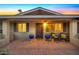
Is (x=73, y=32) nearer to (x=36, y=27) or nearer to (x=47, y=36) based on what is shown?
(x=47, y=36)

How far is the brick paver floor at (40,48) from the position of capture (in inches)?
222

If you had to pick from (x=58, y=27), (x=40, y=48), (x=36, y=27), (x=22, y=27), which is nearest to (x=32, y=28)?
(x=36, y=27)

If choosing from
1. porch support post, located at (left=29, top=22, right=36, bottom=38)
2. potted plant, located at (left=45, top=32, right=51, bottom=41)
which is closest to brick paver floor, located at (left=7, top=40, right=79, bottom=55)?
potted plant, located at (left=45, top=32, right=51, bottom=41)

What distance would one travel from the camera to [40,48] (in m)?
5.67

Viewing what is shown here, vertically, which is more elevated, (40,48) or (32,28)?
(32,28)

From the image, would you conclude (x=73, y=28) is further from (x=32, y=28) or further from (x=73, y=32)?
(x=32, y=28)

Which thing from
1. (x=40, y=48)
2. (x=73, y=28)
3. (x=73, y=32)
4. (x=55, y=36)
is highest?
(x=73, y=28)

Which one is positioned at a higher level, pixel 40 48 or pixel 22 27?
pixel 22 27

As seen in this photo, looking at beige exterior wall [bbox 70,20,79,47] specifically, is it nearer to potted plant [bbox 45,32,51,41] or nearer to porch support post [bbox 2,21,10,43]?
potted plant [bbox 45,32,51,41]

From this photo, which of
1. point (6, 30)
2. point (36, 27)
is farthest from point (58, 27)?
point (6, 30)

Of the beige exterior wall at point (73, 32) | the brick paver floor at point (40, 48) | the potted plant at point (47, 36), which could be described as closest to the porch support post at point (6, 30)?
the brick paver floor at point (40, 48)

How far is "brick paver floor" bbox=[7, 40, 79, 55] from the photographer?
5629mm

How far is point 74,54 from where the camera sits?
5.63 meters

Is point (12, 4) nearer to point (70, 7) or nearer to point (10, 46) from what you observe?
point (10, 46)
